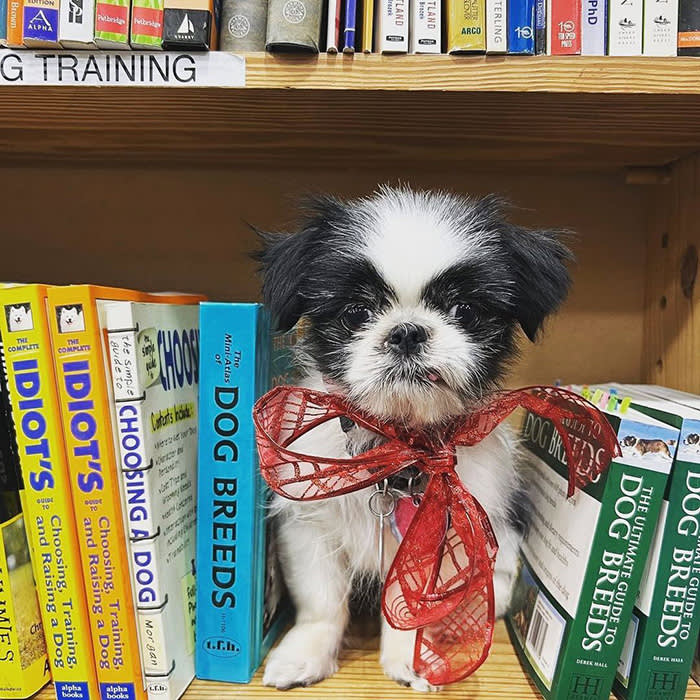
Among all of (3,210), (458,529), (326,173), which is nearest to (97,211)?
(3,210)

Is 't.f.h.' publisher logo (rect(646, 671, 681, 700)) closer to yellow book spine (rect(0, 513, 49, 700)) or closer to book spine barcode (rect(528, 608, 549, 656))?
book spine barcode (rect(528, 608, 549, 656))

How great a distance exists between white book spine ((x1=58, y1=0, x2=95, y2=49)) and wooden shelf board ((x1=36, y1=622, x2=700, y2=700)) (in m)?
0.71

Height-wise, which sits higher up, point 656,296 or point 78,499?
point 656,296

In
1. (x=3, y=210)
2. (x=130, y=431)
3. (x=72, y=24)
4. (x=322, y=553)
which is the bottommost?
(x=322, y=553)

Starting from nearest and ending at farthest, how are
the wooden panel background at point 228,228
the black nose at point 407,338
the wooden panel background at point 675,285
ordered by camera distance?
the black nose at point 407,338, the wooden panel background at point 675,285, the wooden panel background at point 228,228

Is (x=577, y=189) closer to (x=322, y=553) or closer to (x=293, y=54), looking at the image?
(x=293, y=54)

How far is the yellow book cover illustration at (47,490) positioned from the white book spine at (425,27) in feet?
1.54

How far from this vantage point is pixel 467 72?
26.8 inches

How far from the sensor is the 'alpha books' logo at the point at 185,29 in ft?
2.18

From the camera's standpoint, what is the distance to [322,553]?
2.77 feet

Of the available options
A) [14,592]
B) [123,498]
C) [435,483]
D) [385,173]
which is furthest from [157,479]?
[385,173]

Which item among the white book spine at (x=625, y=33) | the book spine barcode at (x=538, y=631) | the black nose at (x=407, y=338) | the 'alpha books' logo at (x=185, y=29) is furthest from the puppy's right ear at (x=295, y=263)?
the book spine barcode at (x=538, y=631)

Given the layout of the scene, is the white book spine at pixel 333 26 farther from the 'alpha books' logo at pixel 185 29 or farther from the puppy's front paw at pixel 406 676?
the puppy's front paw at pixel 406 676

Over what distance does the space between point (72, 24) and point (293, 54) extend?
0.73ft
